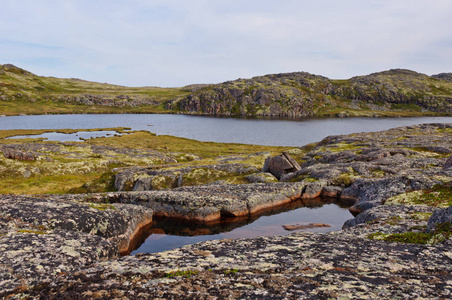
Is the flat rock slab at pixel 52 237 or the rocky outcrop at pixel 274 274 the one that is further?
the flat rock slab at pixel 52 237

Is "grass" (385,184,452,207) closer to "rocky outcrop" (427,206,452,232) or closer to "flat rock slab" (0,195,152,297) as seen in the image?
"rocky outcrop" (427,206,452,232)

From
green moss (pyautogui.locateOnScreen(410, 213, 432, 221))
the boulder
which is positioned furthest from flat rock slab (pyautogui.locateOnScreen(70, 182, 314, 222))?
the boulder

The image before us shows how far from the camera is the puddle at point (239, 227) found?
25459 mm

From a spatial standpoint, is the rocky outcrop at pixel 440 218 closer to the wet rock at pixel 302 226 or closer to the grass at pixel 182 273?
the grass at pixel 182 273

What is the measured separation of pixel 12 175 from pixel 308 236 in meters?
65.7

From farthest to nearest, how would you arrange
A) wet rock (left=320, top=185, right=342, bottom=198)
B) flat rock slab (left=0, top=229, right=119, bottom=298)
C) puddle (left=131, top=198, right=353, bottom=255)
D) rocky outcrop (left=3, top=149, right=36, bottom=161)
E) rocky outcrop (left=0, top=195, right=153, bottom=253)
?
rocky outcrop (left=3, top=149, right=36, bottom=161)
wet rock (left=320, top=185, right=342, bottom=198)
puddle (left=131, top=198, right=353, bottom=255)
rocky outcrop (left=0, top=195, right=153, bottom=253)
flat rock slab (left=0, top=229, right=119, bottom=298)

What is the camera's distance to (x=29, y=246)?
543 inches

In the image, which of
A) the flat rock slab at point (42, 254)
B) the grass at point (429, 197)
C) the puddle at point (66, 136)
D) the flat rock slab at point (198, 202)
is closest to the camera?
the flat rock slab at point (42, 254)

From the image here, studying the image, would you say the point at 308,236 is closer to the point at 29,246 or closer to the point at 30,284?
the point at 30,284

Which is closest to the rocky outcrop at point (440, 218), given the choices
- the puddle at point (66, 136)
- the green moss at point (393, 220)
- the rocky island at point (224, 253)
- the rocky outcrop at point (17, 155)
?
the rocky island at point (224, 253)

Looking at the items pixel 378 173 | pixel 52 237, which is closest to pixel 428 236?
pixel 52 237

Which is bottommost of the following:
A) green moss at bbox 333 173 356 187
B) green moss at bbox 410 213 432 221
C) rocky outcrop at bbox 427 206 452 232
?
green moss at bbox 333 173 356 187

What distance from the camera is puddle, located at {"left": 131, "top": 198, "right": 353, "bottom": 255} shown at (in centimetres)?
2546

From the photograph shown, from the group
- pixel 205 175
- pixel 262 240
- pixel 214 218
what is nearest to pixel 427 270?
pixel 262 240
